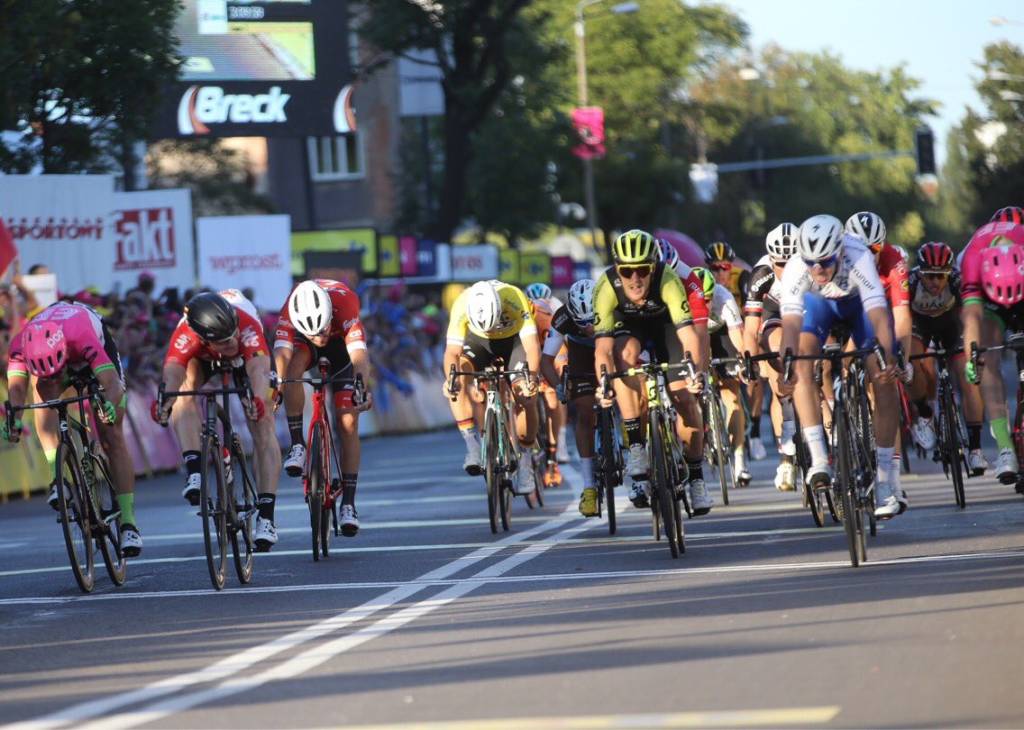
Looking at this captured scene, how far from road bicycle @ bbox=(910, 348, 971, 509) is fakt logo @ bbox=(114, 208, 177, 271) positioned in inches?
551

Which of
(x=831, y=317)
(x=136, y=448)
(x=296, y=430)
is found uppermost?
(x=831, y=317)

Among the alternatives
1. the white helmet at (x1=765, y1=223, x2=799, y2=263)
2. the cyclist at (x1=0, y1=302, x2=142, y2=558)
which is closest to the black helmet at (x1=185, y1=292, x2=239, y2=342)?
the cyclist at (x1=0, y1=302, x2=142, y2=558)

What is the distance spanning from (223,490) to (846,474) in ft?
11.5

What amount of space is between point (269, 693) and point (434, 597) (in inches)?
126

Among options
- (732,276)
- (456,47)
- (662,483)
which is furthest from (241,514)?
(456,47)

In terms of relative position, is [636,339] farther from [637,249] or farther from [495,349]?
[495,349]

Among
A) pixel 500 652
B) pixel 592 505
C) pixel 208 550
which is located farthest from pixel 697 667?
pixel 592 505

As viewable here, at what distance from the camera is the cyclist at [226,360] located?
1292 cm

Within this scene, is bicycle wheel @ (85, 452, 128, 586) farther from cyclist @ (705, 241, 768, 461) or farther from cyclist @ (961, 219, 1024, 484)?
cyclist @ (705, 241, 768, 461)

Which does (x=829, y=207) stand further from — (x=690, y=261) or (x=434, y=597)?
(x=434, y=597)

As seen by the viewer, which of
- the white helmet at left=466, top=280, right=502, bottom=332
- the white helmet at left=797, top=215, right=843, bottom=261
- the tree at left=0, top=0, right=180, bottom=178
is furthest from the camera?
the tree at left=0, top=0, right=180, bottom=178

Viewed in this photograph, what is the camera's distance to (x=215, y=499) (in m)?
12.6

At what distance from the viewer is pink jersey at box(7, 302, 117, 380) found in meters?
13.1

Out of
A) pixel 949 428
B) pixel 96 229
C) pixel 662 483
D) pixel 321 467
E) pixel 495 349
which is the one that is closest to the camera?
pixel 662 483
